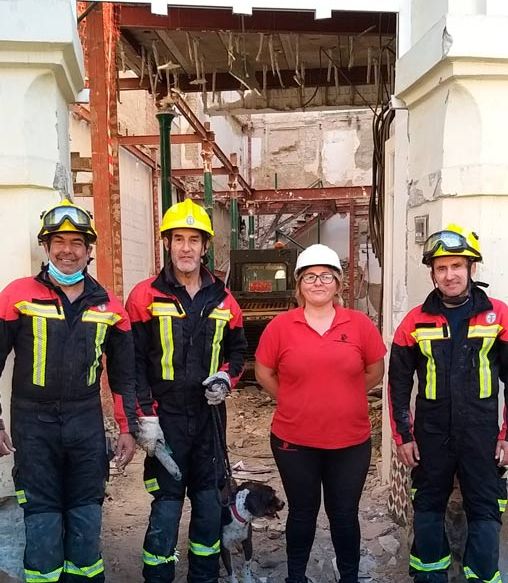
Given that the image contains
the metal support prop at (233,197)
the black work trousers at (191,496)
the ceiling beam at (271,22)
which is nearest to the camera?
the black work trousers at (191,496)

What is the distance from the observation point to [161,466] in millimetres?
2766

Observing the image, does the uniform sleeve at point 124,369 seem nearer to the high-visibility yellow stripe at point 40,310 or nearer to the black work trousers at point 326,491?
the high-visibility yellow stripe at point 40,310

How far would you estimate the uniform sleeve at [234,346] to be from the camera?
2.91m

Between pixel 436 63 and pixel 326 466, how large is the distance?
207 centimetres

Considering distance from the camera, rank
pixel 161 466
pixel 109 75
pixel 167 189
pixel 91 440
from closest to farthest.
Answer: pixel 91 440 → pixel 161 466 → pixel 109 75 → pixel 167 189

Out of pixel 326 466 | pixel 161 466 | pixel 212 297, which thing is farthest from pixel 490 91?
pixel 161 466

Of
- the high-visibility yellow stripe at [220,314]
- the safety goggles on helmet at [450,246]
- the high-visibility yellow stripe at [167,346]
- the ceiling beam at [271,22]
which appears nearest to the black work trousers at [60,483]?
the high-visibility yellow stripe at [167,346]

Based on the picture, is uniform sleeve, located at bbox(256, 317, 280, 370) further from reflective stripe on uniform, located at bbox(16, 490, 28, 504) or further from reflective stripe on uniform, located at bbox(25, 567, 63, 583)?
reflective stripe on uniform, located at bbox(25, 567, 63, 583)

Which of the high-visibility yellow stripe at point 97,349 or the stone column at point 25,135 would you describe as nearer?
the high-visibility yellow stripe at point 97,349

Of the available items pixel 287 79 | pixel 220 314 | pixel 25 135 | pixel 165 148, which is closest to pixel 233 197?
pixel 165 148

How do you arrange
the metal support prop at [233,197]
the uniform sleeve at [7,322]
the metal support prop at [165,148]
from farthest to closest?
the metal support prop at [233,197] → the metal support prop at [165,148] → the uniform sleeve at [7,322]

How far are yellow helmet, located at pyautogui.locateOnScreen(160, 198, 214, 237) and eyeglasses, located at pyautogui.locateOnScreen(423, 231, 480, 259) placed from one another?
1.05m

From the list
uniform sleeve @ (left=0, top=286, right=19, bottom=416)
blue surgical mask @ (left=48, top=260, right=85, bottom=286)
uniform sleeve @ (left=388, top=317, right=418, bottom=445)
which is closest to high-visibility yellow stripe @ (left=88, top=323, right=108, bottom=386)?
blue surgical mask @ (left=48, top=260, right=85, bottom=286)

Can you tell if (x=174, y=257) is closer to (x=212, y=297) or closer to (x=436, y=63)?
Answer: (x=212, y=297)
